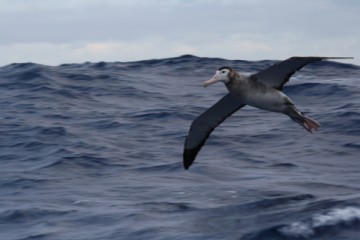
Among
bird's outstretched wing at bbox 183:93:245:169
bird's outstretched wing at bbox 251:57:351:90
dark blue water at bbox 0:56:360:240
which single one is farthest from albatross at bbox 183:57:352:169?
dark blue water at bbox 0:56:360:240

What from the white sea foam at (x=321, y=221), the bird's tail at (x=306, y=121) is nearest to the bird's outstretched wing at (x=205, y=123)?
the bird's tail at (x=306, y=121)

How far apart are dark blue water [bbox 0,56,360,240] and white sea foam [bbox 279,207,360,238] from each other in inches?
0.6

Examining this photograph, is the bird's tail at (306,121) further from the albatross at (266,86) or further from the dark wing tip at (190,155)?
the dark wing tip at (190,155)

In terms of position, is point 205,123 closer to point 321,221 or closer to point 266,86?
point 266,86

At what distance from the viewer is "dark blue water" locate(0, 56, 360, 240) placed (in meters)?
13.1

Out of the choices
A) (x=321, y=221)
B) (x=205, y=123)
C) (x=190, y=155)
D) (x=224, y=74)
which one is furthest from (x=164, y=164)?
(x=321, y=221)

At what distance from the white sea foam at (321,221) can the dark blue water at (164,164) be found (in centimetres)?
1

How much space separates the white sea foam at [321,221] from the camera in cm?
1189

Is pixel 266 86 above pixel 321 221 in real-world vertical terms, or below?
above

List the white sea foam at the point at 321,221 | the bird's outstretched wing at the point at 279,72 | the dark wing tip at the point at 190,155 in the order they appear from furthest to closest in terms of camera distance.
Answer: the dark wing tip at the point at 190,155, the bird's outstretched wing at the point at 279,72, the white sea foam at the point at 321,221

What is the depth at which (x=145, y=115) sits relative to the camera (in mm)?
22203

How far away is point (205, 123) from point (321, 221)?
11.9 feet

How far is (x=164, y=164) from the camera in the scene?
57.7 feet

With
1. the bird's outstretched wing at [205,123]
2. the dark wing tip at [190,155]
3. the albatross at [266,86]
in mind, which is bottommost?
the dark wing tip at [190,155]
